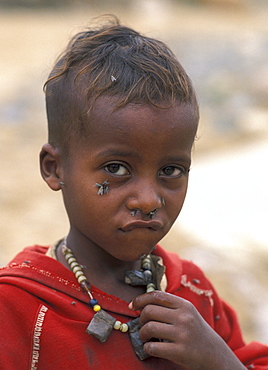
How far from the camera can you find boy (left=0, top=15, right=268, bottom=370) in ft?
5.78

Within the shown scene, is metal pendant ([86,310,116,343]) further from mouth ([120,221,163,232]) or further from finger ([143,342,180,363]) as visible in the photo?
mouth ([120,221,163,232])

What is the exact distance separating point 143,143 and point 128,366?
68 centimetres

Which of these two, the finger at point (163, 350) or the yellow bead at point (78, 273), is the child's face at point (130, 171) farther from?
the finger at point (163, 350)

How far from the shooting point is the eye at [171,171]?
184 centimetres

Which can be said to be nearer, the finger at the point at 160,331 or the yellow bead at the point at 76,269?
Answer: the finger at the point at 160,331

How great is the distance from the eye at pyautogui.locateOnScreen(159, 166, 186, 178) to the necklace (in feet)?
1.29

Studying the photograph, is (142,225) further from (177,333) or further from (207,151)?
(207,151)

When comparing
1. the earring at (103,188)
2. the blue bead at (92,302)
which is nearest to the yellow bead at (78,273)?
the blue bead at (92,302)

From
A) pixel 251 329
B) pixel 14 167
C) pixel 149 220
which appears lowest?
pixel 149 220

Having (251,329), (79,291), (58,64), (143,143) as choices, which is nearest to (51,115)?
(58,64)

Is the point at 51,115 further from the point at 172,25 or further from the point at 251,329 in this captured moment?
the point at 172,25

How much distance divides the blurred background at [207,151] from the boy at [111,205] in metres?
0.71

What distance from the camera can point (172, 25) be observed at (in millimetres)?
15727

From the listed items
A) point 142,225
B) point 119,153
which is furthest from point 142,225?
point 119,153
